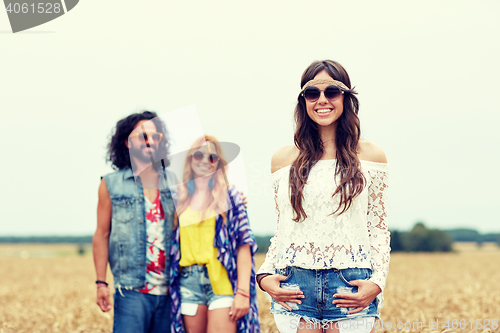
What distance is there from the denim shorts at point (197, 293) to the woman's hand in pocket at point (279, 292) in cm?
113

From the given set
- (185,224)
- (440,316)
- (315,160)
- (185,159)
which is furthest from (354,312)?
(440,316)

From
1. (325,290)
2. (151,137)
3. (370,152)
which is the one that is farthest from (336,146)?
(151,137)

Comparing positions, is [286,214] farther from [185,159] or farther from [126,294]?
[126,294]

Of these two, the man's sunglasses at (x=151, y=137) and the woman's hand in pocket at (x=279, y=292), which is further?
the man's sunglasses at (x=151, y=137)

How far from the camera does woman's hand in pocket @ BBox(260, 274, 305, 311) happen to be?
7.61 feet

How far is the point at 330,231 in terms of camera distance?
2.32m

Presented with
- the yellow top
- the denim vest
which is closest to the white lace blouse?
the yellow top

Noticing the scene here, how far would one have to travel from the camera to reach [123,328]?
141 inches

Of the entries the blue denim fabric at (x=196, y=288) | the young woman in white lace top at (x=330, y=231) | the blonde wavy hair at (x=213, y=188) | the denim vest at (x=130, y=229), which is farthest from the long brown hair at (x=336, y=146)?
the denim vest at (x=130, y=229)

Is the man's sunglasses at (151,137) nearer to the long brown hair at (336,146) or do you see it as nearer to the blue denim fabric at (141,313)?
the blue denim fabric at (141,313)

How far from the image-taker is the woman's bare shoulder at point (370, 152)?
95.0 inches

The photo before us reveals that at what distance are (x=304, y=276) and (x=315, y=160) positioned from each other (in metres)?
0.57

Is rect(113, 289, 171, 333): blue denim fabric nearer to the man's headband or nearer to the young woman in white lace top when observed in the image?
the young woman in white lace top

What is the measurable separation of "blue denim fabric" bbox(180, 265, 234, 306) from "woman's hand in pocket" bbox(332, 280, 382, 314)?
1441 millimetres
